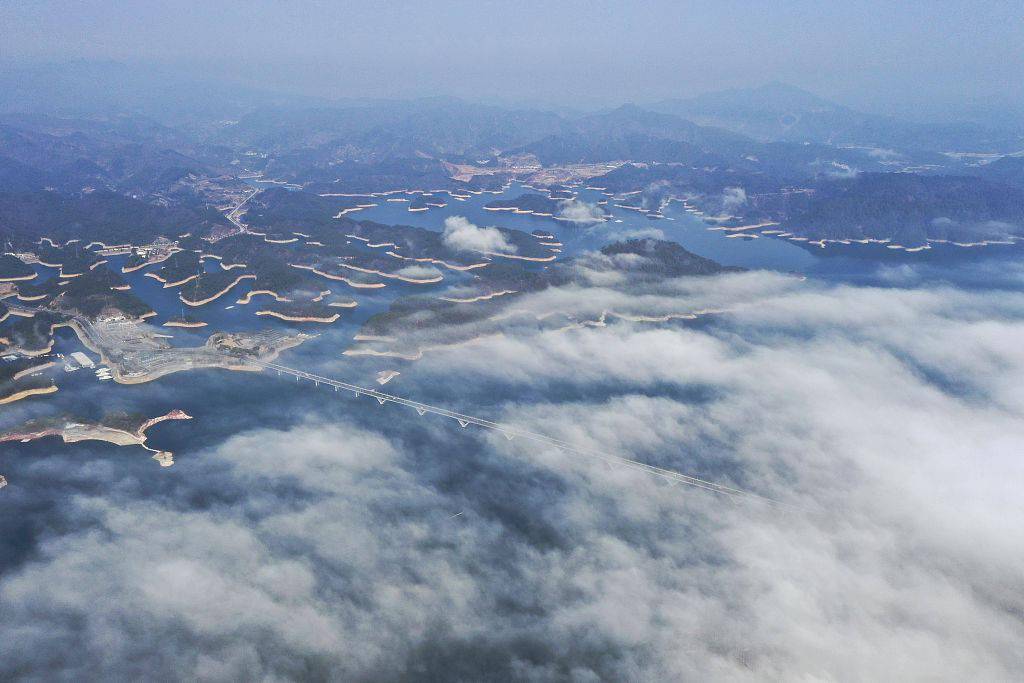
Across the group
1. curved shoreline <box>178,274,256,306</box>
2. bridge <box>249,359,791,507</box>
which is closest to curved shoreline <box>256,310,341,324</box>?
curved shoreline <box>178,274,256,306</box>

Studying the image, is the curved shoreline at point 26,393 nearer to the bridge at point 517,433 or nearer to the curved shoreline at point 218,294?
the bridge at point 517,433

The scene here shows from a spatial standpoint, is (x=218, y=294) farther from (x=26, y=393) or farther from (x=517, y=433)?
(x=517, y=433)

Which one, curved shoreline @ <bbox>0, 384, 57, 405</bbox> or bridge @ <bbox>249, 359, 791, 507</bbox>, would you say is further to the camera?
curved shoreline @ <bbox>0, 384, 57, 405</bbox>

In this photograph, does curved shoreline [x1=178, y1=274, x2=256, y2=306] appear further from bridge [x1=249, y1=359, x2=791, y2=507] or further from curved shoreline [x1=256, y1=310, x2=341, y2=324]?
bridge [x1=249, y1=359, x2=791, y2=507]

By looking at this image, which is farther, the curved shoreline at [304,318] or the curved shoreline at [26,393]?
the curved shoreline at [304,318]

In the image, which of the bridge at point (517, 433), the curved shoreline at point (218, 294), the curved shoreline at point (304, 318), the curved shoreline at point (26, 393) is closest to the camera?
the bridge at point (517, 433)

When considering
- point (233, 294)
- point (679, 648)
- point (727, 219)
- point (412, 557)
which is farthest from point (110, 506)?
point (727, 219)

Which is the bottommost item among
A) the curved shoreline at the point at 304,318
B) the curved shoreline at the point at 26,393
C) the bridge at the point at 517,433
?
the curved shoreline at the point at 26,393

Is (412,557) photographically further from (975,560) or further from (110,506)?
(975,560)

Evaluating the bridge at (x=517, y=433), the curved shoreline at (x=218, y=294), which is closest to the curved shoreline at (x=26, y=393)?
the bridge at (x=517, y=433)
